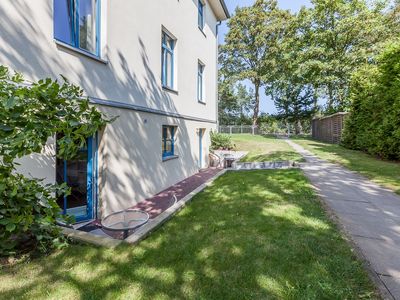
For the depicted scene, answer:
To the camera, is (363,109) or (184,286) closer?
(184,286)

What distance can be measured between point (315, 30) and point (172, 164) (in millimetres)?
24553

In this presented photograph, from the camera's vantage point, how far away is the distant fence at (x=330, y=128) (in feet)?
58.4

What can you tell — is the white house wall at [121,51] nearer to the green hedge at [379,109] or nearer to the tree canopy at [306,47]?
the green hedge at [379,109]

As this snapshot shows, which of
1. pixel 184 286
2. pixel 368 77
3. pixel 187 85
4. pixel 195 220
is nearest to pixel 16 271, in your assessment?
pixel 184 286

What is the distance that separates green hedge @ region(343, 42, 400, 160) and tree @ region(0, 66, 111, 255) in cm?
1088

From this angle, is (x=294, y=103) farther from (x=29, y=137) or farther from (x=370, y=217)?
(x=29, y=137)

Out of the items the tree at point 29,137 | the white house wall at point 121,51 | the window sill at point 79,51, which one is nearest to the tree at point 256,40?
the white house wall at point 121,51

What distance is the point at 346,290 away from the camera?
227cm

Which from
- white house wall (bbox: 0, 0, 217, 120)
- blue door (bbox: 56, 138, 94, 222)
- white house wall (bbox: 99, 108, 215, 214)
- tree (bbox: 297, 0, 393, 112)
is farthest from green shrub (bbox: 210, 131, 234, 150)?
tree (bbox: 297, 0, 393, 112)

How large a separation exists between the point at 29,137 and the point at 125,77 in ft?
11.2

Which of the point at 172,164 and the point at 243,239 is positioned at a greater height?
the point at 172,164

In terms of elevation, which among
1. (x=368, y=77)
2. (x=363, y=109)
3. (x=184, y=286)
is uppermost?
(x=368, y=77)

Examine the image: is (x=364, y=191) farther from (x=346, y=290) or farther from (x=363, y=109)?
(x=363, y=109)

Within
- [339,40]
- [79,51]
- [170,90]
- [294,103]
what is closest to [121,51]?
[79,51]
